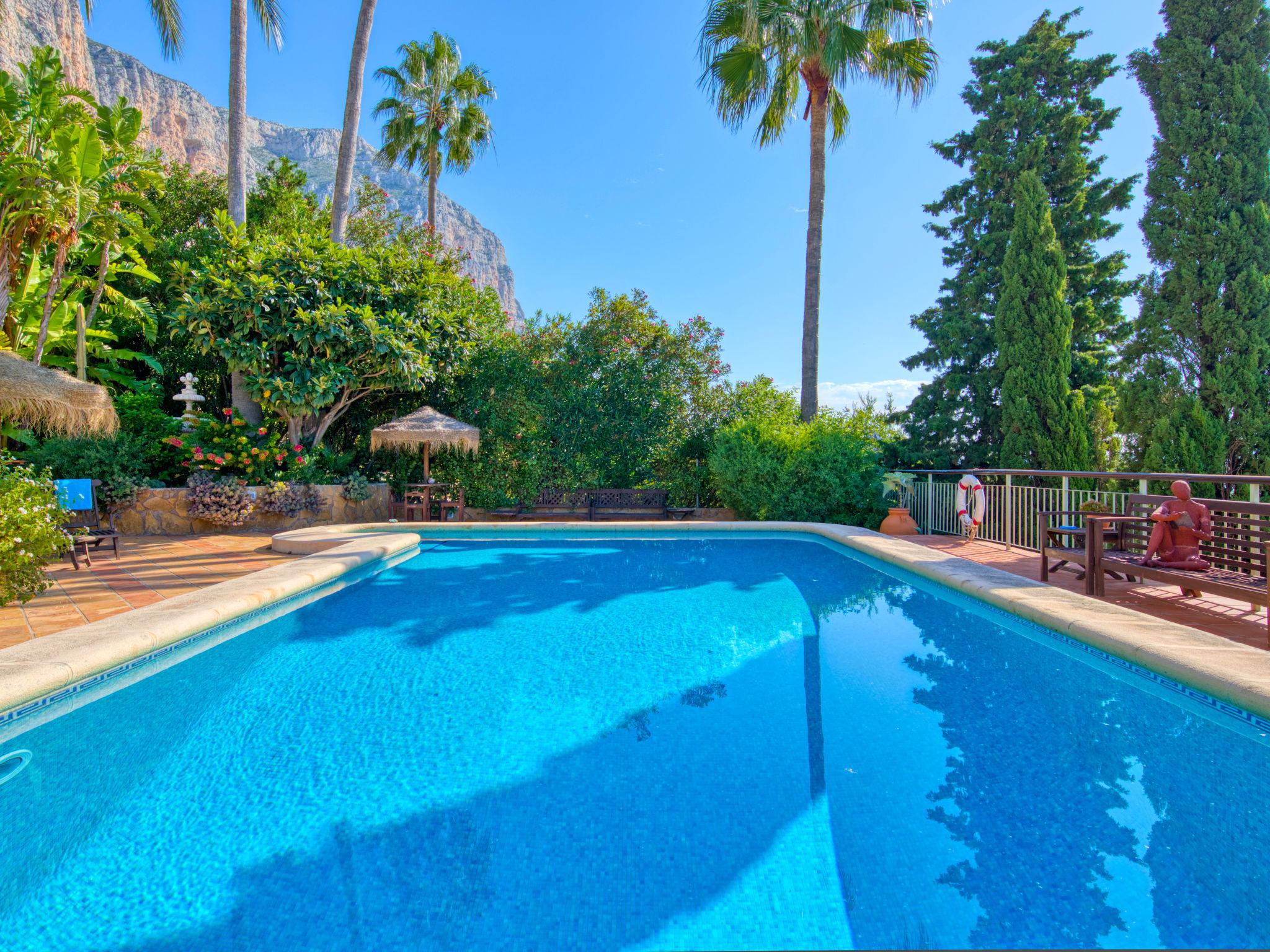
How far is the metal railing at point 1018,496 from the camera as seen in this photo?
5.97 meters

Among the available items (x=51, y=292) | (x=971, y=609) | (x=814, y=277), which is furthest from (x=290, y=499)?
(x=814, y=277)

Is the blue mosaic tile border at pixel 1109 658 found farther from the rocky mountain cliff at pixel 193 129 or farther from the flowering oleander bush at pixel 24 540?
the rocky mountain cliff at pixel 193 129

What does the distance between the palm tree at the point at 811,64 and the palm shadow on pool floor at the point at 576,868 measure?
9.67 metres

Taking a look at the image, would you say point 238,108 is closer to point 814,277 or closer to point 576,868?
point 814,277

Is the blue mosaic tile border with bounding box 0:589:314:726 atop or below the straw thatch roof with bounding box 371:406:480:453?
below

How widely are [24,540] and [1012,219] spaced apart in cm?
1627

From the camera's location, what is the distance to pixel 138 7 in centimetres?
1329

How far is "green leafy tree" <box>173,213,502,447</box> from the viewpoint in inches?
384

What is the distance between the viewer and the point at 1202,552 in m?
4.78

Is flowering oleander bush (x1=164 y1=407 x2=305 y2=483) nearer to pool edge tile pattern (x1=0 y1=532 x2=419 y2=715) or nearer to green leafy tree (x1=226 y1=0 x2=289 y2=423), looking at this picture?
green leafy tree (x1=226 y1=0 x2=289 y2=423)

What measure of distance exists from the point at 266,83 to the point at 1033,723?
17.3 meters

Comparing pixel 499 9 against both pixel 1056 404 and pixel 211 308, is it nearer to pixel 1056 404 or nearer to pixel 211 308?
pixel 211 308

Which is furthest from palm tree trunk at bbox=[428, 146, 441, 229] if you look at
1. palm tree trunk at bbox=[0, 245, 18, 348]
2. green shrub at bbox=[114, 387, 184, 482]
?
palm tree trunk at bbox=[0, 245, 18, 348]

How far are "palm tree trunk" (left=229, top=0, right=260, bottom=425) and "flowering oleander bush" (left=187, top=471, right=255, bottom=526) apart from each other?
234 cm
